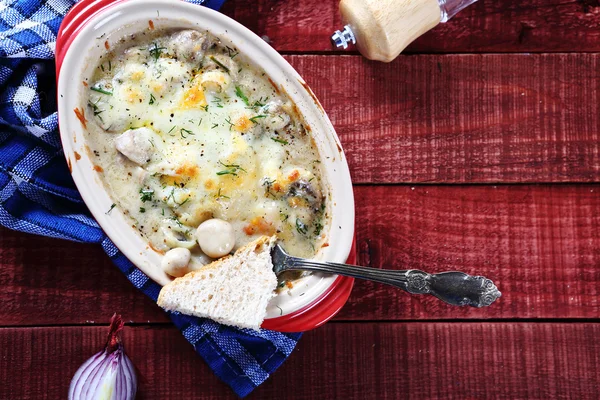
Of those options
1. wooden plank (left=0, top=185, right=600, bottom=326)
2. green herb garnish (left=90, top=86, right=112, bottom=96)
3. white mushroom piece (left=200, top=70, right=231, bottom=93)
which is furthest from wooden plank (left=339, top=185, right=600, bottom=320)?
green herb garnish (left=90, top=86, right=112, bottom=96)

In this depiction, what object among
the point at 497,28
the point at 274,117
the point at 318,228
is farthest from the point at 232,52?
the point at 497,28

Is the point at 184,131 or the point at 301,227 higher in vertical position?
the point at 184,131

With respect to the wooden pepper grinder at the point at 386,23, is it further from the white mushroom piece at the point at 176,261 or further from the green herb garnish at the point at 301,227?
the white mushroom piece at the point at 176,261

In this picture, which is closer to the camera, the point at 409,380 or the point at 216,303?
the point at 216,303

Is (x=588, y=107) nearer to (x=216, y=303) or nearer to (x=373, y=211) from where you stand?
(x=373, y=211)

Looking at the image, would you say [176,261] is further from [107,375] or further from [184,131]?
[107,375]

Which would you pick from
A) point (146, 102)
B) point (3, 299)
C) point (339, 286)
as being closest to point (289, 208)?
point (339, 286)

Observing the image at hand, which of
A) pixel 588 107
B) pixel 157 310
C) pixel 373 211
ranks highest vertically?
pixel 588 107
